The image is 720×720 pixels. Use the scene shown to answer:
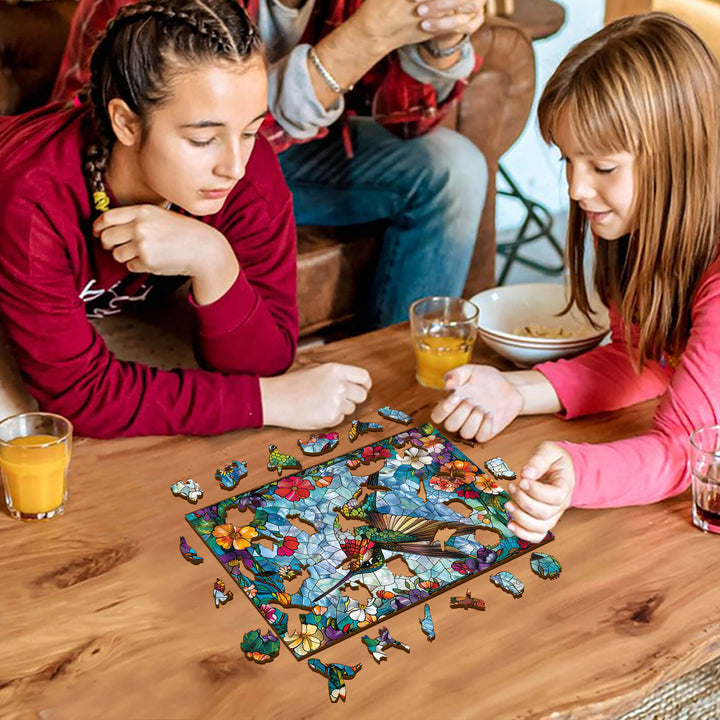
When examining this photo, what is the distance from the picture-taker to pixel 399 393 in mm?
1522

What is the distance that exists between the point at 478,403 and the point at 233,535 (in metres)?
0.40

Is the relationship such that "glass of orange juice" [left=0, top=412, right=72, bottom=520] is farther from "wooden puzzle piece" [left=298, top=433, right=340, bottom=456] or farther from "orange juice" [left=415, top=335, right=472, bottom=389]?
"orange juice" [left=415, top=335, right=472, bottom=389]

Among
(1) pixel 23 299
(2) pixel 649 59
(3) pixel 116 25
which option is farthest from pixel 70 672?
(2) pixel 649 59

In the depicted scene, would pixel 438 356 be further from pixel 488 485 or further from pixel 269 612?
pixel 269 612

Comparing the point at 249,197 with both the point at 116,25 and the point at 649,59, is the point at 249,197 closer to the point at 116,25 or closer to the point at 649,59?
the point at 116,25

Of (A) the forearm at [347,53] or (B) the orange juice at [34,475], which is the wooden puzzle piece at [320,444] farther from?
(A) the forearm at [347,53]

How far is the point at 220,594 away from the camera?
1.10m

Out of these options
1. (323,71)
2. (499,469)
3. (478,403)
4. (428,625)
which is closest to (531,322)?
(478,403)

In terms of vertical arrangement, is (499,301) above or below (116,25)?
below

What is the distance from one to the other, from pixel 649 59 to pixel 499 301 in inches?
22.1

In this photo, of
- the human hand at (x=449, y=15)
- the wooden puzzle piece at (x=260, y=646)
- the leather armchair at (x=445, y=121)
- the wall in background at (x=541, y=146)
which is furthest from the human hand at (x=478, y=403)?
the wall in background at (x=541, y=146)

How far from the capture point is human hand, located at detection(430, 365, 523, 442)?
139cm

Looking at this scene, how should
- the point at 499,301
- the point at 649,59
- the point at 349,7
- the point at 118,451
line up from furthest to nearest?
A: the point at 349,7
the point at 499,301
the point at 118,451
the point at 649,59

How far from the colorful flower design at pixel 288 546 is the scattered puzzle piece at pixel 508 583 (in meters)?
0.23
